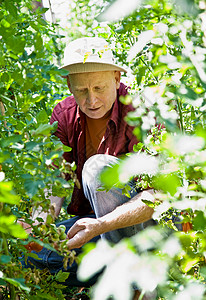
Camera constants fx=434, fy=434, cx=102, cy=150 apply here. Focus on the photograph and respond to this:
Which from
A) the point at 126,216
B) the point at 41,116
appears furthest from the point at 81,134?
the point at 41,116

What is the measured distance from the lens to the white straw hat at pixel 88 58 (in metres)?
2.17

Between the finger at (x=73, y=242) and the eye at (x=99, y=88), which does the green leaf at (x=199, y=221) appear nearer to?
the finger at (x=73, y=242)

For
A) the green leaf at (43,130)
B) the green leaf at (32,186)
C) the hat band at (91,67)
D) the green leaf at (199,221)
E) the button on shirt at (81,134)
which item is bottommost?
the button on shirt at (81,134)

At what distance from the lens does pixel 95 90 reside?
2.25 m

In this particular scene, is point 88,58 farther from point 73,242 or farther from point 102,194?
point 73,242

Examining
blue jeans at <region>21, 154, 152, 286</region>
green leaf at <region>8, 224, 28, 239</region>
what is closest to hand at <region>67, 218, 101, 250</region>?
blue jeans at <region>21, 154, 152, 286</region>

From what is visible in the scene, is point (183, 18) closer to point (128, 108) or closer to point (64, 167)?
point (64, 167)

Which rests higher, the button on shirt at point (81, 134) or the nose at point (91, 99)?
the nose at point (91, 99)

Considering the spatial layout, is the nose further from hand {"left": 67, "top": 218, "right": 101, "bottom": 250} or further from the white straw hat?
hand {"left": 67, "top": 218, "right": 101, "bottom": 250}

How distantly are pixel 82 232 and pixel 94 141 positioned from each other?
852 mm

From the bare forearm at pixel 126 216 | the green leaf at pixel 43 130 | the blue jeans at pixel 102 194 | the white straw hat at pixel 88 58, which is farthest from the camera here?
the white straw hat at pixel 88 58

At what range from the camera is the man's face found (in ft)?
7.29

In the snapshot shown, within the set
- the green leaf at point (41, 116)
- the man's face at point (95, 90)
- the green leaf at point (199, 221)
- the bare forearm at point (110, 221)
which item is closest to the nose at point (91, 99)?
the man's face at point (95, 90)

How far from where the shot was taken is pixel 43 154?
113cm
